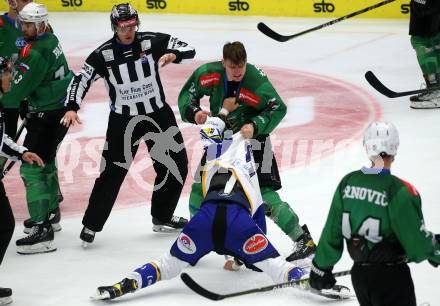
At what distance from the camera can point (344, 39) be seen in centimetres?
1291

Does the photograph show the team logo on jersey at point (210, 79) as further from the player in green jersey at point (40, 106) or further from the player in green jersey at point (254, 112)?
the player in green jersey at point (40, 106)

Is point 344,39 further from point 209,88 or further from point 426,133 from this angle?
point 209,88

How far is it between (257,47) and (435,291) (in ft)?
23.9

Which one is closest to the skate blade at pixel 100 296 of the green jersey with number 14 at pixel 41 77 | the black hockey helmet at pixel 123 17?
the green jersey with number 14 at pixel 41 77

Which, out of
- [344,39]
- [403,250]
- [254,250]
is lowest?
[344,39]

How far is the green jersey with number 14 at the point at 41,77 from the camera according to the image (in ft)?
22.8

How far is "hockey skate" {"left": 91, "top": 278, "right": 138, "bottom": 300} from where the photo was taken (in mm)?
5840

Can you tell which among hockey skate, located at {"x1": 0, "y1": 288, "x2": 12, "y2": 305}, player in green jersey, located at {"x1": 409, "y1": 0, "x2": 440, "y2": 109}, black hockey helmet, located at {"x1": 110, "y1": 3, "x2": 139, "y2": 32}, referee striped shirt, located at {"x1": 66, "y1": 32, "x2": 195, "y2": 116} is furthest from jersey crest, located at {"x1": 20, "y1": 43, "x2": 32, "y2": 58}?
player in green jersey, located at {"x1": 409, "y1": 0, "x2": 440, "y2": 109}

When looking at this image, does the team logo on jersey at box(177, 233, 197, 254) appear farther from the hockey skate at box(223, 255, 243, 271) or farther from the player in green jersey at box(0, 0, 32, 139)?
the player in green jersey at box(0, 0, 32, 139)

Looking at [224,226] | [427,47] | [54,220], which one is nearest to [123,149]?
[54,220]

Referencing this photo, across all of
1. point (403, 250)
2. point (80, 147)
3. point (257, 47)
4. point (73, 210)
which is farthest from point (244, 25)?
point (403, 250)

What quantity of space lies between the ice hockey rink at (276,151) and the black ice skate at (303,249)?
0.61ft

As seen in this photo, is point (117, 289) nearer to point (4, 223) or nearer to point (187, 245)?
point (187, 245)

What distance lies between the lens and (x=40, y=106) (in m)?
7.10
